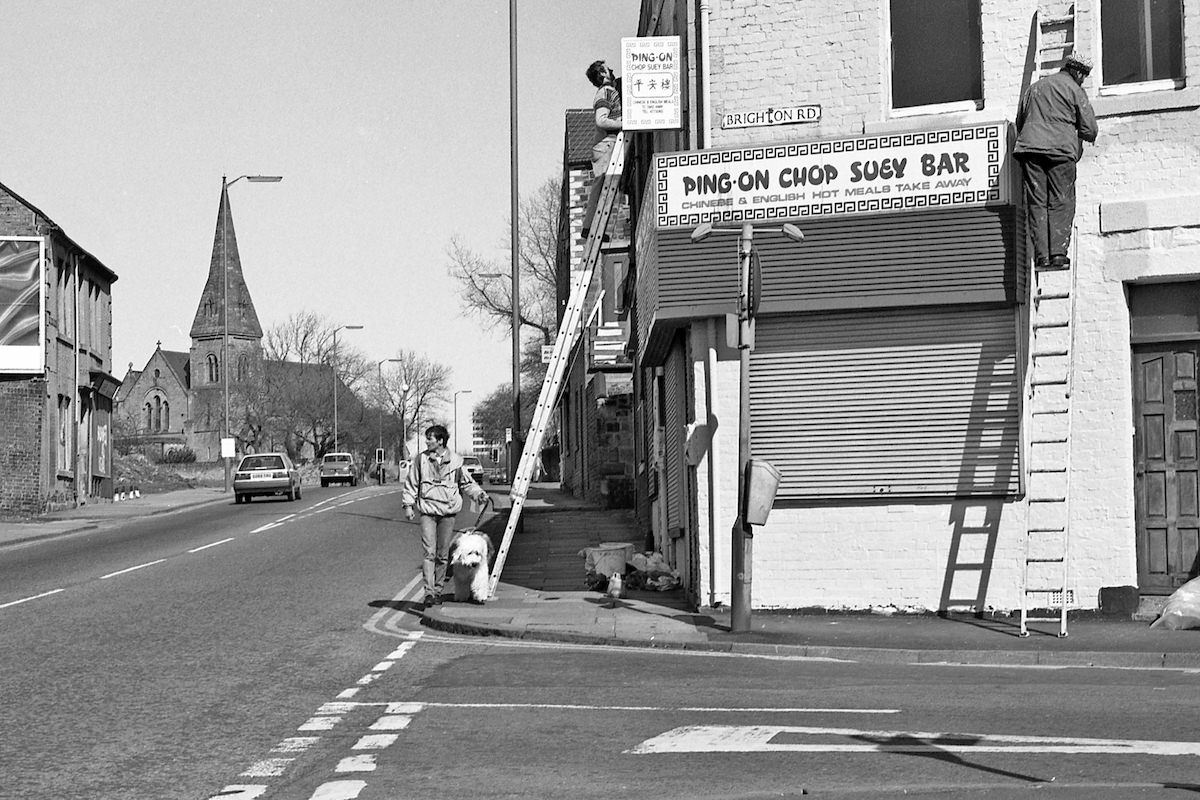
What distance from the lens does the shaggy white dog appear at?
16.0 meters

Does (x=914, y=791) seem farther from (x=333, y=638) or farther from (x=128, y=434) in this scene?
(x=128, y=434)

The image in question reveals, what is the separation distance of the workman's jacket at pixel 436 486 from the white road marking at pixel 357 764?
325 inches

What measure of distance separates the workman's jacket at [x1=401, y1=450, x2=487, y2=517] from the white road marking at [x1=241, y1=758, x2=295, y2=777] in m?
8.21

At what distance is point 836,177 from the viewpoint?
48.5 feet

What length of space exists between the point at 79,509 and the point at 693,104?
35.2 metres

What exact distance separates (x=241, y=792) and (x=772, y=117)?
9.85 meters

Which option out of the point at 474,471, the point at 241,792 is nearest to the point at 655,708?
the point at 241,792

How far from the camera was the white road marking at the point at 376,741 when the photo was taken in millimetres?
8102

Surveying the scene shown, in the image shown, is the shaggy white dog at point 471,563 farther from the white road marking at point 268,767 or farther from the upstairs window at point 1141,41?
the white road marking at point 268,767

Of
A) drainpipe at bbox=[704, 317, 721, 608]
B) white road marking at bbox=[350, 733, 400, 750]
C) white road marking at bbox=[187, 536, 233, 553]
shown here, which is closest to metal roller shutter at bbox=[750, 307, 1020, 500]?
drainpipe at bbox=[704, 317, 721, 608]

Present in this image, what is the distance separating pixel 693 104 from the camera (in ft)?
52.1

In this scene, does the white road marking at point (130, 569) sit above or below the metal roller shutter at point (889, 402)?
below

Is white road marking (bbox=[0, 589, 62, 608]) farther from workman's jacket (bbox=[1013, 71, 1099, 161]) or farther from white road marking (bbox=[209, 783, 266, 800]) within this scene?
workman's jacket (bbox=[1013, 71, 1099, 161])

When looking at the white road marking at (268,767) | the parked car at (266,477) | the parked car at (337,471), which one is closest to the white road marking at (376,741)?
the white road marking at (268,767)
